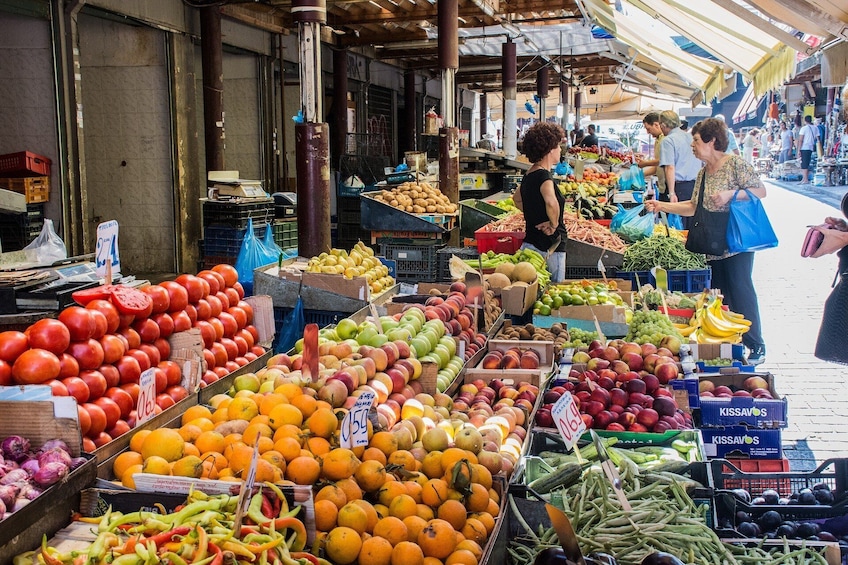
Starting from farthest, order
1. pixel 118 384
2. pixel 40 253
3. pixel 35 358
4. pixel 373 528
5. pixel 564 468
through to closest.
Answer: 1. pixel 40 253
2. pixel 118 384
3. pixel 564 468
4. pixel 35 358
5. pixel 373 528

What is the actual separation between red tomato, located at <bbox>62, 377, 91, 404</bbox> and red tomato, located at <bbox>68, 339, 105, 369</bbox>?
9 cm

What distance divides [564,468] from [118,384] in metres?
1.92

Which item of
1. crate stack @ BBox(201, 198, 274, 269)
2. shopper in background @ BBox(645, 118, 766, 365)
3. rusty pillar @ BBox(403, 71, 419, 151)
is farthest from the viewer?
rusty pillar @ BBox(403, 71, 419, 151)

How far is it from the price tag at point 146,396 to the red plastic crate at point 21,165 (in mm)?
6303

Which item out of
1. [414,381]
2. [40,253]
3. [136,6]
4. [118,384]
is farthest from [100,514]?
[136,6]

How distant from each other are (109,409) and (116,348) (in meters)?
0.30

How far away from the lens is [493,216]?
10750 millimetres

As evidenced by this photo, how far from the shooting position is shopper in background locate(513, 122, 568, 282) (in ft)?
22.0

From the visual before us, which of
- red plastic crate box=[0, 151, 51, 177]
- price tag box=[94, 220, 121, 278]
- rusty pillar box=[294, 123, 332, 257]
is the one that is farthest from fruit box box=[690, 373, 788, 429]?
red plastic crate box=[0, 151, 51, 177]

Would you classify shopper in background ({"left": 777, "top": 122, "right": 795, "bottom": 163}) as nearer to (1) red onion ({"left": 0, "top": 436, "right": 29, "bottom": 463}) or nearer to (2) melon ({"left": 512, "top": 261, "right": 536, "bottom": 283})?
(2) melon ({"left": 512, "top": 261, "right": 536, "bottom": 283})

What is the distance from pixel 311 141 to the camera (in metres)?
8.45

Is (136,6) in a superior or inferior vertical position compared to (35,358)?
superior

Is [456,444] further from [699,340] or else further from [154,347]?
[699,340]

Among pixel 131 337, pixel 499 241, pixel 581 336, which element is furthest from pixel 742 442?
pixel 499 241
